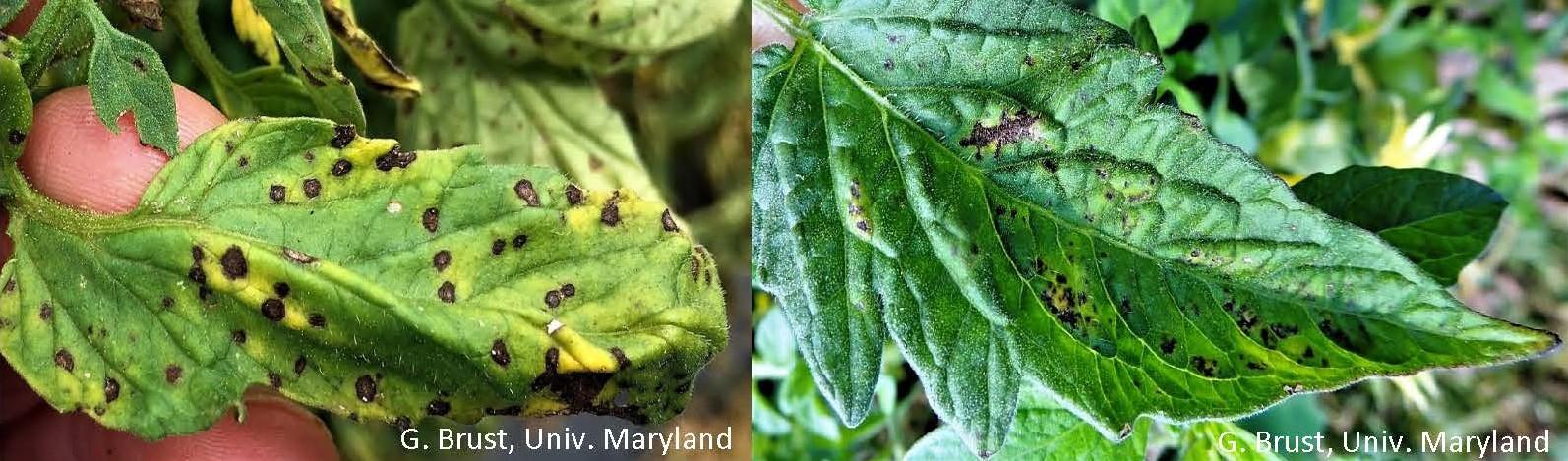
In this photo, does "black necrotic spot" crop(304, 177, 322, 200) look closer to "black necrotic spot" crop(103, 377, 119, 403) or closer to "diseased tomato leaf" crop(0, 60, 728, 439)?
"diseased tomato leaf" crop(0, 60, 728, 439)

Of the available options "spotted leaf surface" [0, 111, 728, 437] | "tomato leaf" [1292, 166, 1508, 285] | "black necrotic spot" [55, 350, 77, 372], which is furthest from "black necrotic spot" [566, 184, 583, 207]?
"tomato leaf" [1292, 166, 1508, 285]

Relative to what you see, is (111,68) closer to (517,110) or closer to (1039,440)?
(517,110)

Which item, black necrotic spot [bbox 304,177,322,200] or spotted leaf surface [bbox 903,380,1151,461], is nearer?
black necrotic spot [bbox 304,177,322,200]

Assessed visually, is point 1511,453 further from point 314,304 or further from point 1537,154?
point 314,304

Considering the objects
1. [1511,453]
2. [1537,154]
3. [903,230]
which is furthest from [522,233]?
[1537,154]

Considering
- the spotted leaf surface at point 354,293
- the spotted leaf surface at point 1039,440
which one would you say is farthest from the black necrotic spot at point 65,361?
the spotted leaf surface at point 1039,440

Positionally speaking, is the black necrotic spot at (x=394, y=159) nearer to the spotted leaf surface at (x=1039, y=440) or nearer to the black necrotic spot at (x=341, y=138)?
the black necrotic spot at (x=341, y=138)
